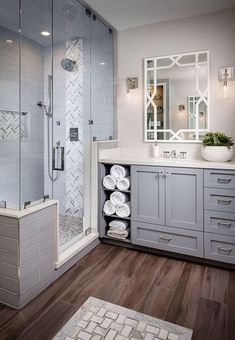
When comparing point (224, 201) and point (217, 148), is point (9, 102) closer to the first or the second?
point (217, 148)

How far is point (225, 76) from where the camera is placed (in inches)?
101

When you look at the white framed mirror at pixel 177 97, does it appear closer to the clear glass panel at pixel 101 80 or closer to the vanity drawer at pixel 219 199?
the clear glass panel at pixel 101 80

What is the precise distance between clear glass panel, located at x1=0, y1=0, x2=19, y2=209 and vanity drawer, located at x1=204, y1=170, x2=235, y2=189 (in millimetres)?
1687

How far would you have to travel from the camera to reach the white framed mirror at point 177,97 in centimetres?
271

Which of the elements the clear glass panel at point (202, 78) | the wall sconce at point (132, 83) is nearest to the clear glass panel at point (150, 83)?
the wall sconce at point (132, 83)

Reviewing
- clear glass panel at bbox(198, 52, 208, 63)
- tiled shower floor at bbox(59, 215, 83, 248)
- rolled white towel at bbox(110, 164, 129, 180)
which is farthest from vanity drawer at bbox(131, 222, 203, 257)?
clear glass panel at bbox(198, 52, 208, 63)

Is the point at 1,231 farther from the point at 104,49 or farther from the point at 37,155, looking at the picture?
the point at 104,49

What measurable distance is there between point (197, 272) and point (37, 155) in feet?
6.20

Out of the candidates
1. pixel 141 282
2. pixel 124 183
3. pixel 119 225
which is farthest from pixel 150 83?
pixel 141 282

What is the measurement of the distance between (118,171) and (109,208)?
1.38 ft

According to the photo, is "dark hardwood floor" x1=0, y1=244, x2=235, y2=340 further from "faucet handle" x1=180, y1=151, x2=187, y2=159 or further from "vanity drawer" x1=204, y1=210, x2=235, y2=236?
"faucet handle" x1=180, y1=151, x2=187, y2=159

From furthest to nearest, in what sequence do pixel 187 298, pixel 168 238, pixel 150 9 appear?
pixel 150 9 → pixel 168 238 → pixel 187 298

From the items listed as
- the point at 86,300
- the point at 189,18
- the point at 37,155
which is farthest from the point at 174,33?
the point at 86,300

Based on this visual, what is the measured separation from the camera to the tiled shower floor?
254 centimetres
